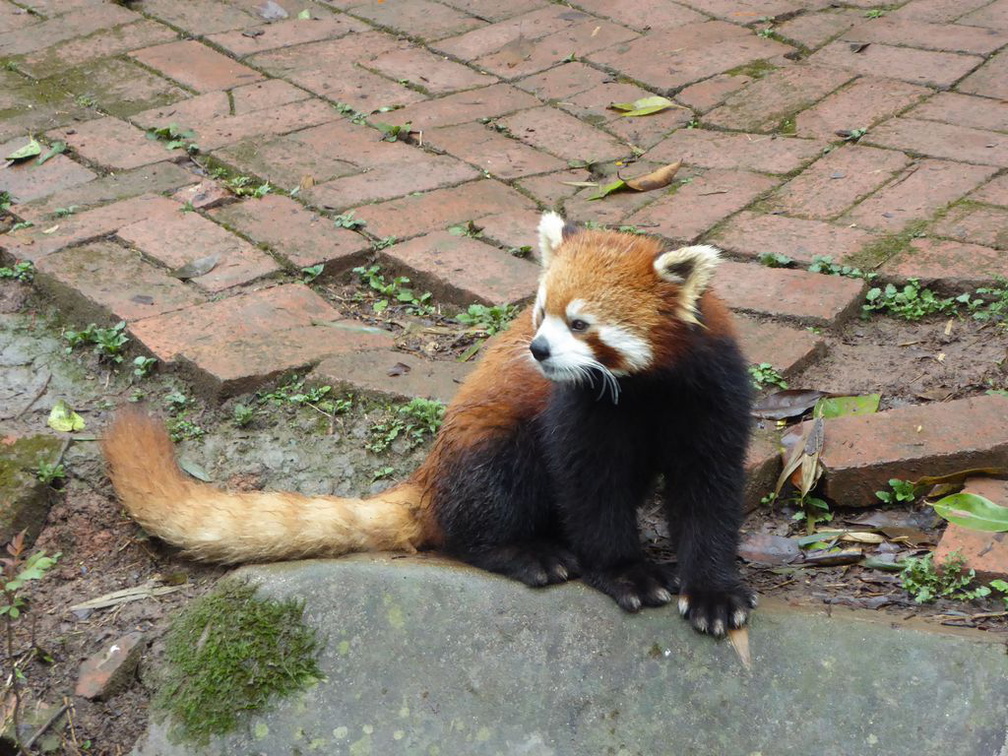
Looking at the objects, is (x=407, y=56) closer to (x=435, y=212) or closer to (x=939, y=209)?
(x=435, y=212)

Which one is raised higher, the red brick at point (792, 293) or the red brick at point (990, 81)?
the red brick at point (990, 81)

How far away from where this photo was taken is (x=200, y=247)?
410 centimetres

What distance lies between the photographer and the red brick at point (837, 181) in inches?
166

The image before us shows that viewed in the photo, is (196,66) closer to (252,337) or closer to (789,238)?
(252,337)

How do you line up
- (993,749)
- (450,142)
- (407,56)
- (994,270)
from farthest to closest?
(407,56) < (450,142) < (994,270) < (993,749)

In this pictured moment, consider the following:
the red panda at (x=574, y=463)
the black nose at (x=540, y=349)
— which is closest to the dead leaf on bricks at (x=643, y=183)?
the red panda at (x=574, y=463)

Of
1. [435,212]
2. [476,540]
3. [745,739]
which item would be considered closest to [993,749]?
[745,739]

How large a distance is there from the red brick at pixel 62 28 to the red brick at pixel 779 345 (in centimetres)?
374

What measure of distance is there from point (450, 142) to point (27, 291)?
1.77 m

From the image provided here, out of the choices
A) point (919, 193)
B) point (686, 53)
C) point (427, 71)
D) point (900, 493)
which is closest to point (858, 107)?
point (919, 193)

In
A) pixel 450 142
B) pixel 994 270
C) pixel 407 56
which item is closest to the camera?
pixel 994 270

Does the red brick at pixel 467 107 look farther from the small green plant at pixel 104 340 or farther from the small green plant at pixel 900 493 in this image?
the small green plant at pixel 900 493

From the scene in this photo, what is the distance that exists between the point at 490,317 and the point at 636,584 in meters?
1.34

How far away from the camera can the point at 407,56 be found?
5523 mm
